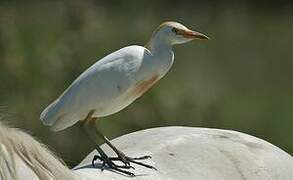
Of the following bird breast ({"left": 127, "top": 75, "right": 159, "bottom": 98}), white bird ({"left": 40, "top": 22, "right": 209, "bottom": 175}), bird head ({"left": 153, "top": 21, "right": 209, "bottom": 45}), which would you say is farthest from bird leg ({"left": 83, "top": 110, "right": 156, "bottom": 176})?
bird head ({"left": 153, "top": 21, "right": 209, "bottom": 45})

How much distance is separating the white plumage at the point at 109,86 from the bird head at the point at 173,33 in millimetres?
53

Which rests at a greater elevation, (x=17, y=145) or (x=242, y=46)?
(x=17, y=145)

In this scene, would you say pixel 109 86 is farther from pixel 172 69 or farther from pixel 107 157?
pixel 172 69

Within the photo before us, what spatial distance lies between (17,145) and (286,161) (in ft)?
4.05

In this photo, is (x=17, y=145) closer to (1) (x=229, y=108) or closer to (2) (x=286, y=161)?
(2) (x=286, y=161)

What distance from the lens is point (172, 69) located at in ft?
28.0

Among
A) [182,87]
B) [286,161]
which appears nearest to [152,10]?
[182,87]

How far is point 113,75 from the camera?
232 cm

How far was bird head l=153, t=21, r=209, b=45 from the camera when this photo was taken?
2393 mm

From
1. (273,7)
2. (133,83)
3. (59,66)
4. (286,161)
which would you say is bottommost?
(273,7)

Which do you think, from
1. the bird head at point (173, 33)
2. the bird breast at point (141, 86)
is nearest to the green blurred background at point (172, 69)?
the bird breast at point (141, 86)

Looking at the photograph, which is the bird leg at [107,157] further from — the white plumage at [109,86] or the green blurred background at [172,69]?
the green blurred background at [172,69]

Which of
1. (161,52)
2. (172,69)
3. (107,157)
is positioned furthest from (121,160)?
(172,69)

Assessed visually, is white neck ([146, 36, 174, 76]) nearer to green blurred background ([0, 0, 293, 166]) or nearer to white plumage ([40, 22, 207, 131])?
white plumage ([40, 22, 207, 131])
